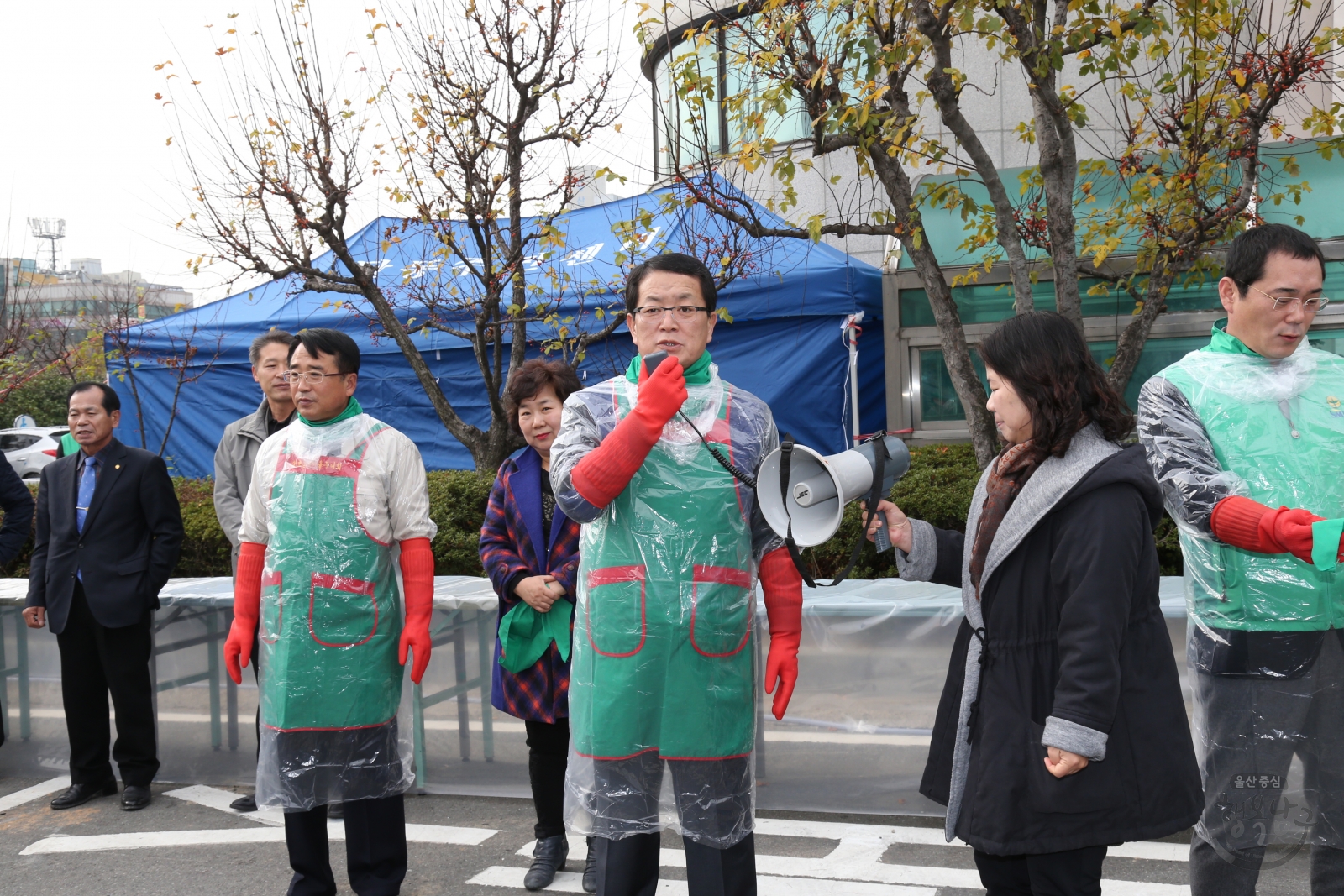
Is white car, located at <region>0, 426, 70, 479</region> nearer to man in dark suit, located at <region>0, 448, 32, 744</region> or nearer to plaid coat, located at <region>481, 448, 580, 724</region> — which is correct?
man in dark suit, located at <region>0, 448, 32, 744</region>

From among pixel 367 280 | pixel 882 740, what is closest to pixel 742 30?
pixel 367 280

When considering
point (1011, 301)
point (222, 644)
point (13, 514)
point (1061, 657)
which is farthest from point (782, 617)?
point (1011, 301)

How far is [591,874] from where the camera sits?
3365mm

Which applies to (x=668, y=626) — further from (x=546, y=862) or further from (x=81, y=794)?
(x=81, y=794)

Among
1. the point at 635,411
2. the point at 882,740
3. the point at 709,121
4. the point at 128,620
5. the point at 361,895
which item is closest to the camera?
the point at 635,411

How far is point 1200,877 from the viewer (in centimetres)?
249

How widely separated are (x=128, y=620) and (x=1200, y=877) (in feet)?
12.6

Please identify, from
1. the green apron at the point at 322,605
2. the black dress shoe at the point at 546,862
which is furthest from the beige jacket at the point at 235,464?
the black dress shoe at the point at 546,862

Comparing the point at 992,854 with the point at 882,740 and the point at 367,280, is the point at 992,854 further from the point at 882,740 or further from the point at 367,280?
the point at 367,280

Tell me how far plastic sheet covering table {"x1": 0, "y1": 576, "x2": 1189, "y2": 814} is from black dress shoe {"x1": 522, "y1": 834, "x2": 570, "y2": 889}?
2.32 feet

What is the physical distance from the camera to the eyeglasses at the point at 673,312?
2496 millimetres

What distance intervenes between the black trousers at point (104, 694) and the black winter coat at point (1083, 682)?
3.53 metres

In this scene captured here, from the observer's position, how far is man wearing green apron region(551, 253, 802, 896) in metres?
2.41

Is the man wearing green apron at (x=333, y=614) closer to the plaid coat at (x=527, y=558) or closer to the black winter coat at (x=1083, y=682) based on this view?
the plaid coat at (x=527, y=558)
